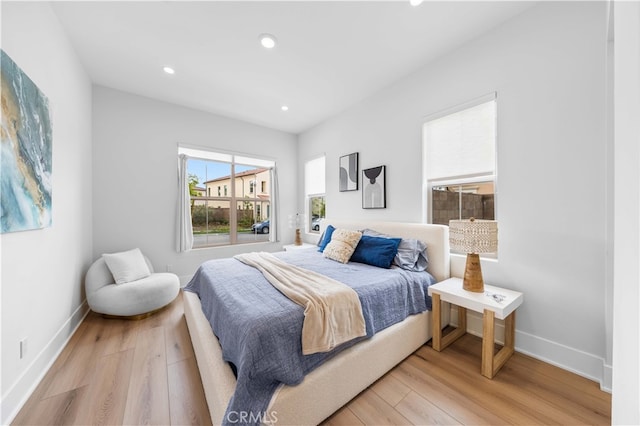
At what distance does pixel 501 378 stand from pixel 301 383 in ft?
5.03

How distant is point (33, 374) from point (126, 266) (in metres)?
1.29

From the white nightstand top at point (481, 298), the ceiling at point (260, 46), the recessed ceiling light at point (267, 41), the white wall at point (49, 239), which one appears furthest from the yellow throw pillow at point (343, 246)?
the white wall at point (49, 239)

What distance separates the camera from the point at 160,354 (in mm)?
1964

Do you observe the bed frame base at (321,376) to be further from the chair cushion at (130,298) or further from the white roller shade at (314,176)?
the white roller shade at (314,176)

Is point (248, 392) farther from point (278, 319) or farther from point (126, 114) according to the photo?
point (126, 114)

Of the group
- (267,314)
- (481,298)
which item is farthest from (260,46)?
(481,298)

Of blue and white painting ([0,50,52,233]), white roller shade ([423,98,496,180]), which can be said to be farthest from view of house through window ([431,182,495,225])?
blue and white painting ([0,50,52,233])

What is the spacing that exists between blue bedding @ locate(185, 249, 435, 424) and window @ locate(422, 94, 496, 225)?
860 mm

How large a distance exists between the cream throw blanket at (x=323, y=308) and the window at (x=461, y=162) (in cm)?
164

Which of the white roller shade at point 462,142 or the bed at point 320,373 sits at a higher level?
the white roller shade at point 462,142

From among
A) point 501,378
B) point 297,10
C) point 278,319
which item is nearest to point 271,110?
point 297,10

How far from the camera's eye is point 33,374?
5.20 ft

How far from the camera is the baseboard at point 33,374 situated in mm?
1345

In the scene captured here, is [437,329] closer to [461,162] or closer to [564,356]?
[564,356]
